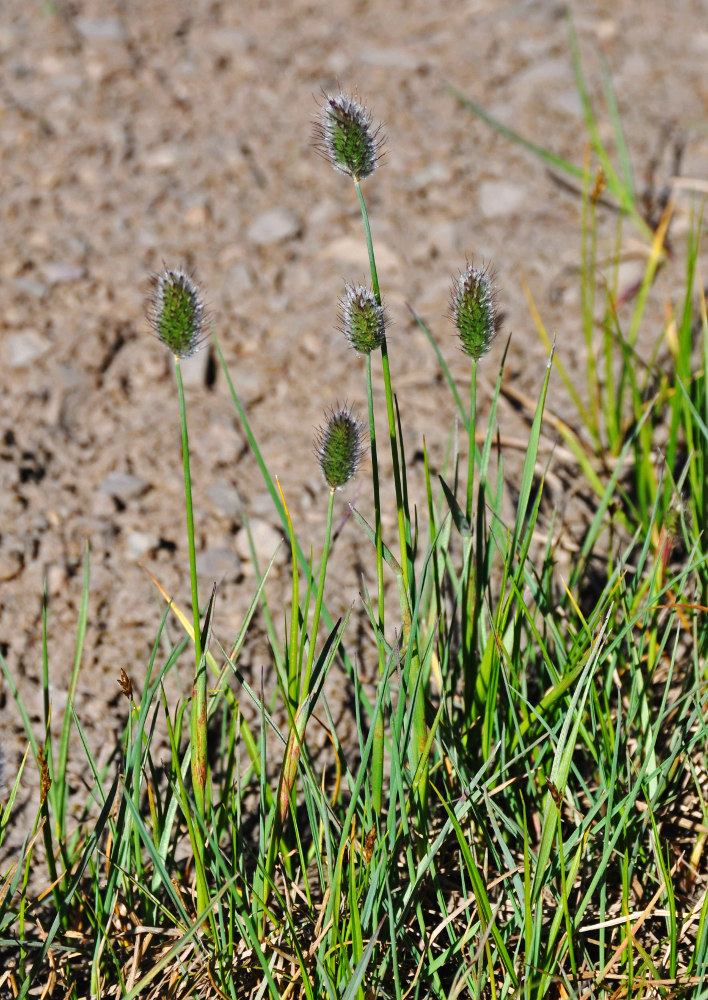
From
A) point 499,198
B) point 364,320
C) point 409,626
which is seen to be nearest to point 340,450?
point 364,320

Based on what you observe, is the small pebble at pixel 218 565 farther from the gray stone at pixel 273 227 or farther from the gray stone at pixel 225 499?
the gray stone at pixel 273 227

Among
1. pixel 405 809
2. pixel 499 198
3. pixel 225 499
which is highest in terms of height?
pixel 499 198

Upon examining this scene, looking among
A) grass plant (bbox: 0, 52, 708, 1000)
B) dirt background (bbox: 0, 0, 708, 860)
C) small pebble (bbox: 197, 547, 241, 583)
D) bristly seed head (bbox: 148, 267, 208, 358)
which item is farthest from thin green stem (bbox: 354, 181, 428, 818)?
small pebble (bbox: 197, 547, 241, 583)

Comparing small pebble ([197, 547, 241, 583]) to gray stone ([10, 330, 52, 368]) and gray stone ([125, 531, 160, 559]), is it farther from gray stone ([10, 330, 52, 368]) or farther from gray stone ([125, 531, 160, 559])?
gray stone ([10, 330, 52, 368])

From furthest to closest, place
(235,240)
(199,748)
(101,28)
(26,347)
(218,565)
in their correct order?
(101,28) → (235,240) → (26,347) → (218,565) → (199,748)

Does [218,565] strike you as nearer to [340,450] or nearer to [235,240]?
[340,450]

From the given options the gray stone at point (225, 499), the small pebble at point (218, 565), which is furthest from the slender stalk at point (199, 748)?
the gray stone at point (225, 499)

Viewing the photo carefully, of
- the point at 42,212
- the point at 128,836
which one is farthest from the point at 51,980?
the point at 42,212
